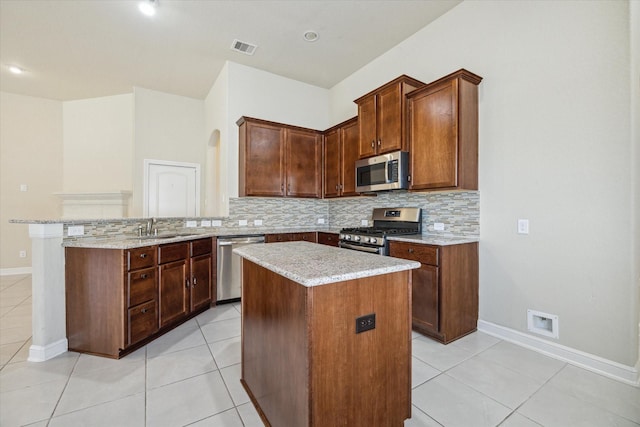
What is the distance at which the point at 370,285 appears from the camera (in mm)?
1271

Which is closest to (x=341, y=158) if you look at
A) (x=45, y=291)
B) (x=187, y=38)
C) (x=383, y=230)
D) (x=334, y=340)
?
(x=383, y=230)

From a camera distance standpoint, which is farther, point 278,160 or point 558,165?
point 278,160

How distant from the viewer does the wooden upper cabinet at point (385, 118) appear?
3025 millimetres

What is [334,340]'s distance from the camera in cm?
118

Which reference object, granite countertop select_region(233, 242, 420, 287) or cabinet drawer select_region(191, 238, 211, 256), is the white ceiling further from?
granite countertop select_region(233, 242, 420, 287)

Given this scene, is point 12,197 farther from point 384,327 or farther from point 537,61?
point 537,61

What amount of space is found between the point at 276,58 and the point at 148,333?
146 inches

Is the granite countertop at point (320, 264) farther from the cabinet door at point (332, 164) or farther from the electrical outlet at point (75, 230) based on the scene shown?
the cabinet door at point (332, 164)

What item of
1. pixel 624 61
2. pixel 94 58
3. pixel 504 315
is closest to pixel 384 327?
pixel 504 315

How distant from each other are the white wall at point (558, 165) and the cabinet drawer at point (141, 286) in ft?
10.2

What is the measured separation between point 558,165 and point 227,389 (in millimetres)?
2944

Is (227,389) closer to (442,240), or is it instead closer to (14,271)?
(442,240)

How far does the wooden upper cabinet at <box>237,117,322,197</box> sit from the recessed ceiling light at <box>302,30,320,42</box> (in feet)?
3.83

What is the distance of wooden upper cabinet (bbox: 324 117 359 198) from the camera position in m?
3.95
